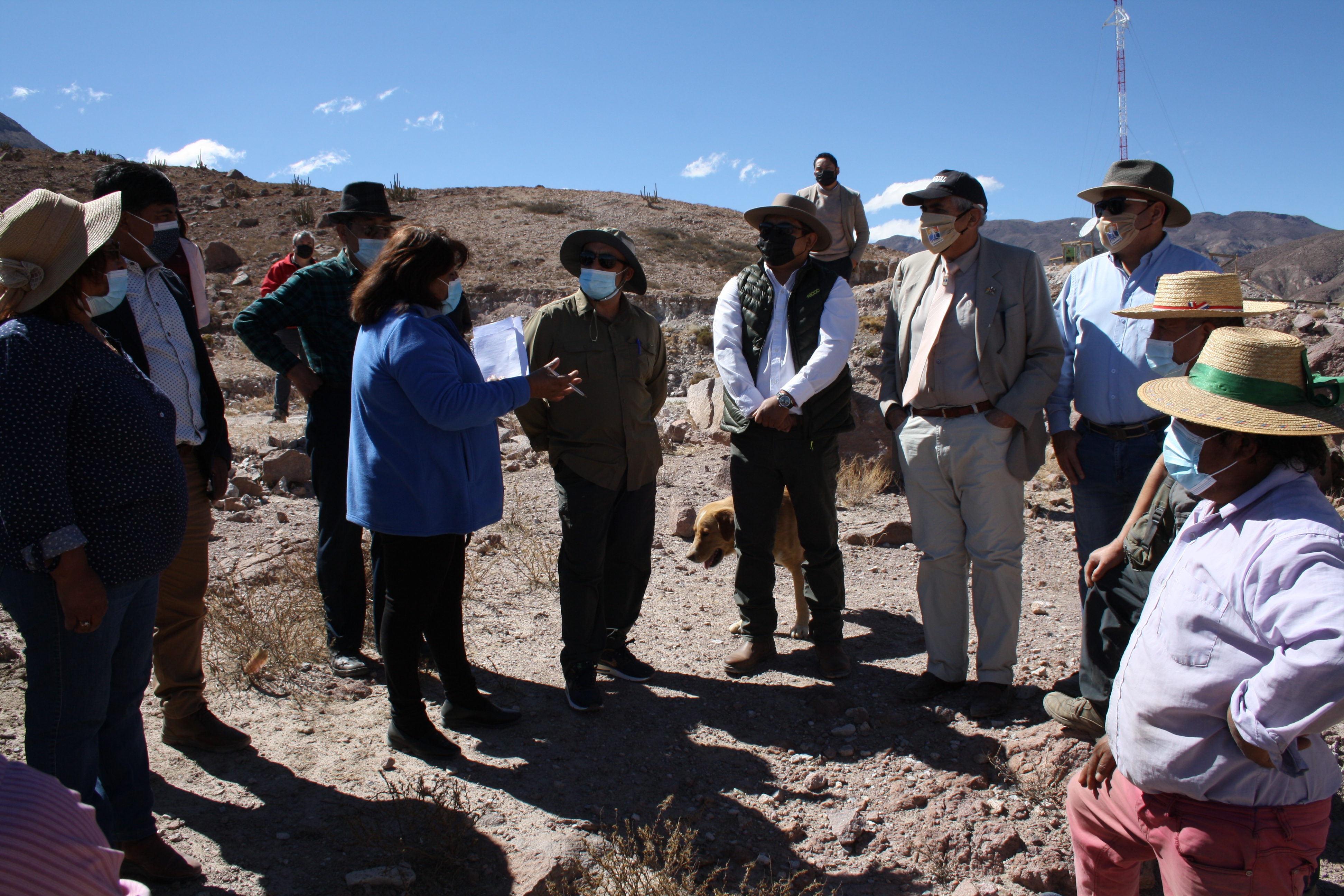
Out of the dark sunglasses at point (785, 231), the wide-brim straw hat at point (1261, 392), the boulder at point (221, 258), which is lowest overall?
the wide-brim straw hat at point (1261, 392)

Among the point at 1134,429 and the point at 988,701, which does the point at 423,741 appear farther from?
the point at 1134,429

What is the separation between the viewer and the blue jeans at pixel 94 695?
2195 mm

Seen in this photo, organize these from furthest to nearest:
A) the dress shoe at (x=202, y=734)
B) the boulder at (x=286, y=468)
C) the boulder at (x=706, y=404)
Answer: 1. the boulder at (x=706, y=404)
2. the boulder at (x=286, y=468)
3. the dress shoe at (x=202, y=734)

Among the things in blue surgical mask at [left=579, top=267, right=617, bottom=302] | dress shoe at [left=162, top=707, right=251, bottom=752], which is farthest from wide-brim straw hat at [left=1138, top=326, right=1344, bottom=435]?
dress shoe at [left=162, top=707, right=251, bottom=752]

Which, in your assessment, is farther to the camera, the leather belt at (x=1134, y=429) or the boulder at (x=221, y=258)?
the boulder at (x=221, y=258)

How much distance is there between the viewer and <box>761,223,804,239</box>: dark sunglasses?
399 cm

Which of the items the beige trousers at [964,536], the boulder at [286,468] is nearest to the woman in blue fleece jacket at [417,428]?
the beige trousers at [964,536]

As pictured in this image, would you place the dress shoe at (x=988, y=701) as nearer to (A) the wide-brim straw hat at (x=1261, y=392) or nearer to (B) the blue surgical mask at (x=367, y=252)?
(A) the wide-brim straw hat at (x=1261, y=392)

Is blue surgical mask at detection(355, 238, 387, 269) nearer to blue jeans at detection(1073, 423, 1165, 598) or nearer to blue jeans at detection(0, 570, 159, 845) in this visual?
blue jeans at detection(0, 570, 159, 845)

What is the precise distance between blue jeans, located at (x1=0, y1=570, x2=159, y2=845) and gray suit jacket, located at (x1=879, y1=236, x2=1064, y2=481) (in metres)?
3.22

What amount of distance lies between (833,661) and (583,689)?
50.2 inches

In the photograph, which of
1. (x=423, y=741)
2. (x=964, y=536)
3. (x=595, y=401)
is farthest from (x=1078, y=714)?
(x=423, y=741)

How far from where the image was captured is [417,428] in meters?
3.06

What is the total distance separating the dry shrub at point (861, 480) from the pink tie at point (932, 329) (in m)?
3.91
